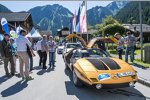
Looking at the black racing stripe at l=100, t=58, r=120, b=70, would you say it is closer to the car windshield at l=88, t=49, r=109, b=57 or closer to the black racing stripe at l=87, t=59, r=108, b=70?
the black racing stripe at l=87, t=59, r=108, b=70

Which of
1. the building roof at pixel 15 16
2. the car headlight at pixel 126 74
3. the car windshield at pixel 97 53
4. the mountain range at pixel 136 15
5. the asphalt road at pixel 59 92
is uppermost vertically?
the mountain range at pixel 136 15

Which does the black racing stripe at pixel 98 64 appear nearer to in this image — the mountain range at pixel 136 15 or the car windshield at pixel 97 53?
the car windshield at pixel 97 53

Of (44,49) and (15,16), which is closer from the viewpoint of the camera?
(44,49)

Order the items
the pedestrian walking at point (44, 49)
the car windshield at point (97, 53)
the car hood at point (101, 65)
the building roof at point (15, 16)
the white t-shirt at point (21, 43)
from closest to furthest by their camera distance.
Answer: the car hood at point (101, 65) → the car windshield at point (97, 53) → the white t-shirt at point (21, 43) → the pedestrian walking at point (44, 49) → the building roof at point (15, 16)

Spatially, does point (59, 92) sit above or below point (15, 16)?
below

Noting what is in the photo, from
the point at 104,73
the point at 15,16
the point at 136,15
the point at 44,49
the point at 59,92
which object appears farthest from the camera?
the point at 136,15

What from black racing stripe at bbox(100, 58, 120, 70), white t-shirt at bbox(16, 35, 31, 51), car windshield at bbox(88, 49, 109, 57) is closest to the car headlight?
black racing stripe at bbox(100, 58, 120, 70)

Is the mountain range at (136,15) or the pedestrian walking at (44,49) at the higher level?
the mountain range at (136,15)

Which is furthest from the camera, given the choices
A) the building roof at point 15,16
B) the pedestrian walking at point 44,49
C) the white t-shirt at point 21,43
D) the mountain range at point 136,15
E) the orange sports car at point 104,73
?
the mountain range at point 136,15

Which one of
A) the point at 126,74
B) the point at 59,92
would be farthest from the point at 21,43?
the point at 126,74

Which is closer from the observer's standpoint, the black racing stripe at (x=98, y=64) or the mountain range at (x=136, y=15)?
the black racing stripe at (x=98, y=64)

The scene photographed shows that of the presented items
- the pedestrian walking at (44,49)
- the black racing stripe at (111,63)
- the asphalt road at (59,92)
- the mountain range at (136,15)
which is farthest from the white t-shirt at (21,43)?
the mountain range at (136,15)

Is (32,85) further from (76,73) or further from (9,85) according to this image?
(76,73)

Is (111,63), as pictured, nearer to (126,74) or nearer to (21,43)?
(126,74)
